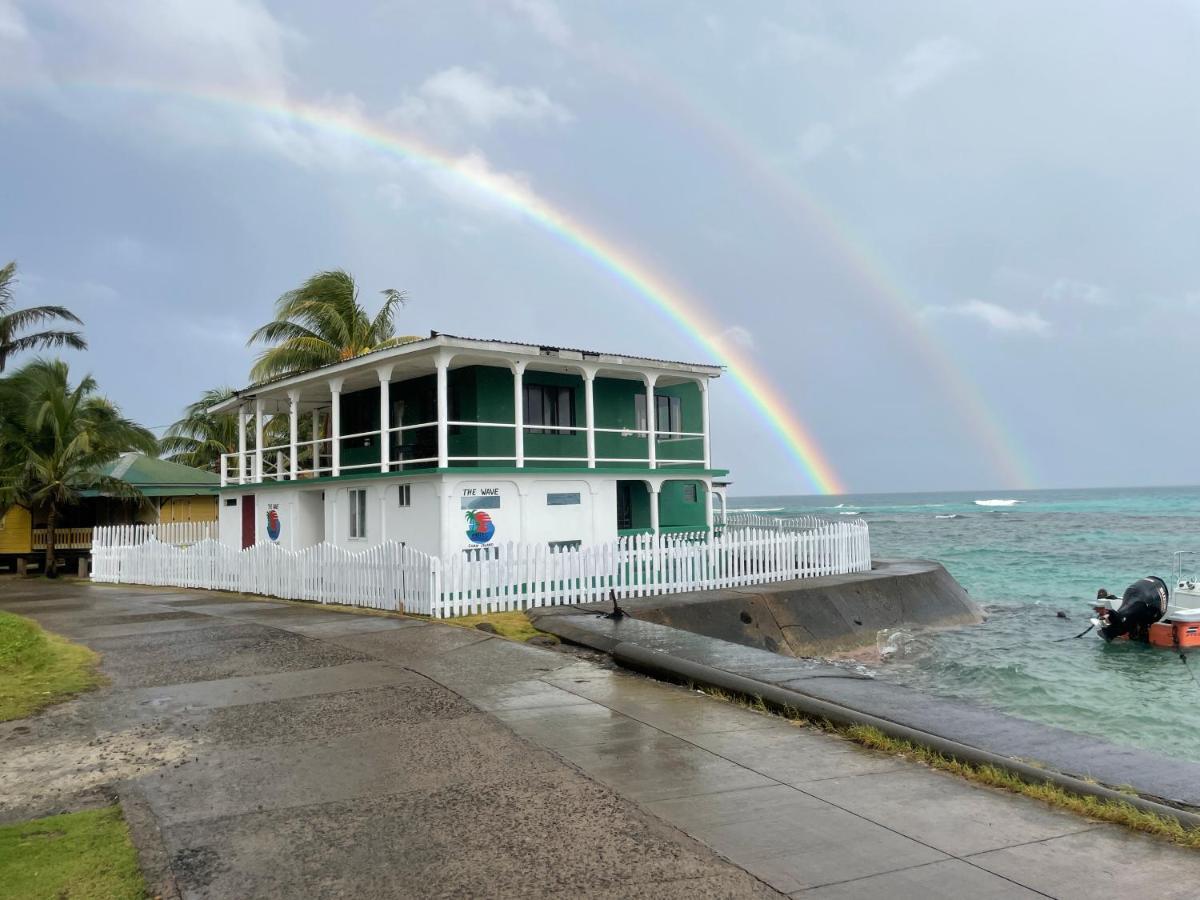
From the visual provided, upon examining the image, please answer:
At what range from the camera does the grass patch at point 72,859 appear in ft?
14.3

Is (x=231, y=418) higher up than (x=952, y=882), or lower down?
higher up

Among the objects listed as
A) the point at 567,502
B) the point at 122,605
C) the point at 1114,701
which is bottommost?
the point at 1114,701

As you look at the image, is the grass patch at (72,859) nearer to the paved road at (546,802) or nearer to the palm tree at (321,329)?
the paved road at (546,802)

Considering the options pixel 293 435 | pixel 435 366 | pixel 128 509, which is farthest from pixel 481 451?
pixel 128 509

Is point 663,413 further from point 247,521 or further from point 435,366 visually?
point 247,521

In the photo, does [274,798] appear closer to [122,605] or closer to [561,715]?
[561,715]

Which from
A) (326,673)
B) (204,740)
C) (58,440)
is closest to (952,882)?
(204,740)

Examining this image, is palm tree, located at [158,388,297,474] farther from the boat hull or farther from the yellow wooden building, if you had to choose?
the boat hull

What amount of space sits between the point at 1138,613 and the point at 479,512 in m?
14.5

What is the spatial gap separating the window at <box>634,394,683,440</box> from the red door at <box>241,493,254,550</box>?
10643 mm

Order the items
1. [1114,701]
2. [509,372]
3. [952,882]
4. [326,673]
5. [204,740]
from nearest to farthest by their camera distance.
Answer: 1. [952,882]
2. [204,740]
3. [326,673]
4. [1114,701]
5. [509,372]

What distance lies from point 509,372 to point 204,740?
596 inches

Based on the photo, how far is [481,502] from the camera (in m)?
18.1

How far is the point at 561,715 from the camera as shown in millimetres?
7949
